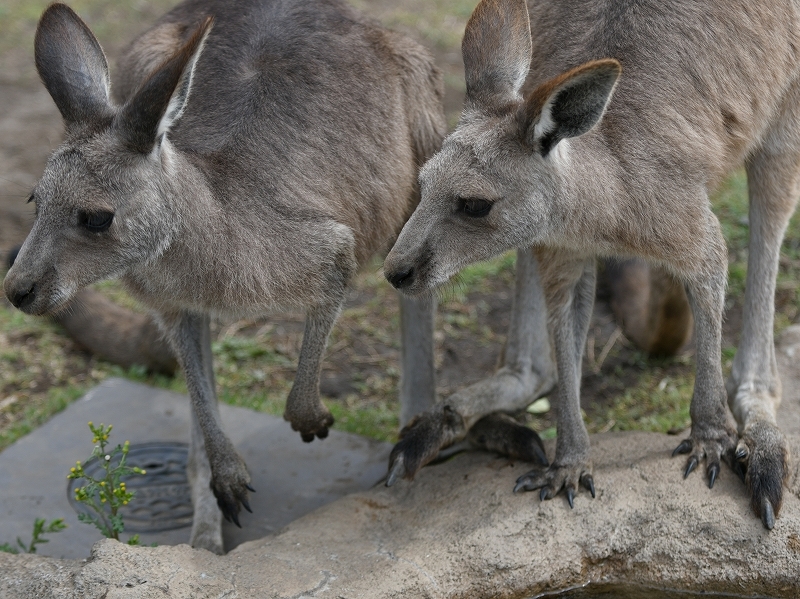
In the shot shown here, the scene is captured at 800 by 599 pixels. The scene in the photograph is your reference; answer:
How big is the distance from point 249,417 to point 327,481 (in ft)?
1.96

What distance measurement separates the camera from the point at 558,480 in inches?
136

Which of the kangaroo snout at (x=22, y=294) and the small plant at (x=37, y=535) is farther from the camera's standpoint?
the small plant at (x=37, y=535)

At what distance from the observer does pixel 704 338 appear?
3514mm

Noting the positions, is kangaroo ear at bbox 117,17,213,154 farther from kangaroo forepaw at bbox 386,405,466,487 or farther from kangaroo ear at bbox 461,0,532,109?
kangaroo forepaw at bbox 386,405,466,487

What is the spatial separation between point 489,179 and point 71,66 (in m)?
1.39

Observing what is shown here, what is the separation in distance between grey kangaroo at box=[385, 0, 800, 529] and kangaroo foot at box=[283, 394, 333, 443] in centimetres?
29

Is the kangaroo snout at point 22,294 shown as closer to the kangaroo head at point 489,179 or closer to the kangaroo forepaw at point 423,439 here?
the kangaroo head at point 489,179

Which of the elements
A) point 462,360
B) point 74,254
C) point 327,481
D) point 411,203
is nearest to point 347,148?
point 411,203

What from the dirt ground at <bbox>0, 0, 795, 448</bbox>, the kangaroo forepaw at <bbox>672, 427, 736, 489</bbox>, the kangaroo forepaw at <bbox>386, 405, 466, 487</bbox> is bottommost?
the dirt ground at <bbox>0, 0, 795, 448</bbox>

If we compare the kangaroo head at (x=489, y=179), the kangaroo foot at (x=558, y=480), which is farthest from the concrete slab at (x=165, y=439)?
the kangaroo head at (x=489, y=179)

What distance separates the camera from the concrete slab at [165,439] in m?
3.98

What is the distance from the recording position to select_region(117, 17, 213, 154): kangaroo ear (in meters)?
2.98

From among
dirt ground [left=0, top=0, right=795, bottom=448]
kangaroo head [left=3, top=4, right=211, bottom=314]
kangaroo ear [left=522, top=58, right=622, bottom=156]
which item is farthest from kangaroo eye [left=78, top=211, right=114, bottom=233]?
dirt ground [left=0, top=0, right=795, bottom=448]

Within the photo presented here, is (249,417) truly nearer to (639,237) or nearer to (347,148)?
(347,148)
